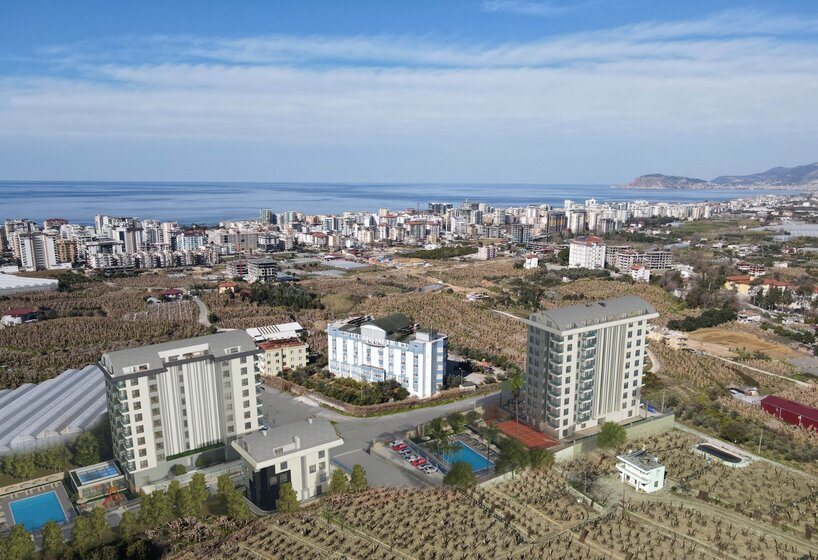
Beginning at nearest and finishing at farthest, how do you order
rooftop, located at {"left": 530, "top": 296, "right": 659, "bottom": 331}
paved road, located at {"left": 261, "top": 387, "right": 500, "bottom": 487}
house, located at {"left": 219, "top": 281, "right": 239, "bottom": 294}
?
paved road, located at {"left": 261, "top": 387, "right": 500, "bottom": 487} < rooftop, located at {"left": 530, "top": 296, "right": 659, "bottom": 331} < house, located at {"left": 219, "top": 281, "right": 239, "bottom": 294}

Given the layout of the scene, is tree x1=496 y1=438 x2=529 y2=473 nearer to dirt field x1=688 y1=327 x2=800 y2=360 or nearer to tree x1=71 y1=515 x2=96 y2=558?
tree x1=71 y1=515 x2=96 y2=558

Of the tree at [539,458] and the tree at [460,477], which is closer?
the tree at [460,477]

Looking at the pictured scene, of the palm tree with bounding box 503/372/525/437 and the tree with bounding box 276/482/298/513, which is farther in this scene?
the palm tree with bounding box 503/372/525/437

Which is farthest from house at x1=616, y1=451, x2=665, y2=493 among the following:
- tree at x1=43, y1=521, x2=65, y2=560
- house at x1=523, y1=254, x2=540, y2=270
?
house at x1=523, y1=254, x2=540, y2=270

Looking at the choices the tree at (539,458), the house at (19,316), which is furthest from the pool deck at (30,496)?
the house at (19,316)

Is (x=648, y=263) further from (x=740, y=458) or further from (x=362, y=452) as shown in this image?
(x=362, y=452)

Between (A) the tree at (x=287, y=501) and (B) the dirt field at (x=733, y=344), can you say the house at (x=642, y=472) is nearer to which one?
(A) the tree at (x=287, y=501)
